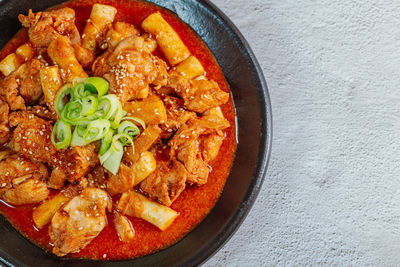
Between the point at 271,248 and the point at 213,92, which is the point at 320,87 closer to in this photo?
the point at 213,92

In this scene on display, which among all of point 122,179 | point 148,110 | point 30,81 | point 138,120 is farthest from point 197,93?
point 30,81

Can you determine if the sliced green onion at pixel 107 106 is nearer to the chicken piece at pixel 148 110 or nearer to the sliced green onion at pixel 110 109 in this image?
the sliced green onion at pixel 110 109

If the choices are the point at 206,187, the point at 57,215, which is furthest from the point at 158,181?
the point at 57,215

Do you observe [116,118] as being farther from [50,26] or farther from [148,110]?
[50,26]

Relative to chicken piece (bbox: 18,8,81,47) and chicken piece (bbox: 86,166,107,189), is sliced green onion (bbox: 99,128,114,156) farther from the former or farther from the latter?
chicken piece (bbox: 18,8,81,47)

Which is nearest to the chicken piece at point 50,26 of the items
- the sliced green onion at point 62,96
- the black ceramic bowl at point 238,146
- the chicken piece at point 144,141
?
the black ceramic bowl at point 238,146

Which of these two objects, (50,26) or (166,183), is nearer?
(166,183)
